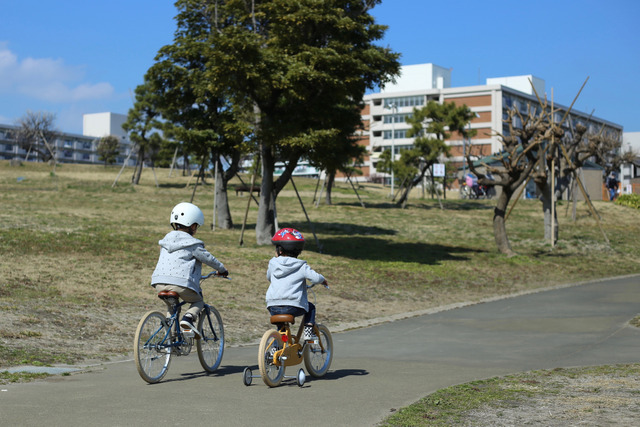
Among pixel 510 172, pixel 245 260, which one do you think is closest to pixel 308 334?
pixel 245 260

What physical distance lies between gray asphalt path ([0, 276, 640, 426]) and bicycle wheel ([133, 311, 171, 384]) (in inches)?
6.1

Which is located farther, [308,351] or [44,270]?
[44,270]

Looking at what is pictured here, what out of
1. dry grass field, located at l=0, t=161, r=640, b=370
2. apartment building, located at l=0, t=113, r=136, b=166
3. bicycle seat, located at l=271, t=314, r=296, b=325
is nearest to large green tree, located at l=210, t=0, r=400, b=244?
dry grass field, located at l=0, t=161, r=640, b=370

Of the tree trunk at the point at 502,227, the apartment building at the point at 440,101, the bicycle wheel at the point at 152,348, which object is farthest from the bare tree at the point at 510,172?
the apartment building at the point at 440,101

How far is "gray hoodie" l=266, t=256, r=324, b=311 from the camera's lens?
7816mm

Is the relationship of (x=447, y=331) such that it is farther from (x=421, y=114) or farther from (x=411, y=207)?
→ (x=421, y=114)

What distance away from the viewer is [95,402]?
21.4ft

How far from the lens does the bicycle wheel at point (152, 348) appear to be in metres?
7.48

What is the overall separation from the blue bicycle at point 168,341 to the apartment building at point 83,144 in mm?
114732

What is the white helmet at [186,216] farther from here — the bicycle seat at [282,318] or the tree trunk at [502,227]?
the tree trunk at [502,227]

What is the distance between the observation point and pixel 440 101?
120m

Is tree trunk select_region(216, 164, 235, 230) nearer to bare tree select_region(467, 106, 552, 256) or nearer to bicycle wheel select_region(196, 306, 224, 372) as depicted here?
bare tree select_region(467, 106, 552, 256)

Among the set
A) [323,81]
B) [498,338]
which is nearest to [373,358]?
[498,338]

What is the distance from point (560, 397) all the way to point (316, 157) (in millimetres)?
17122
